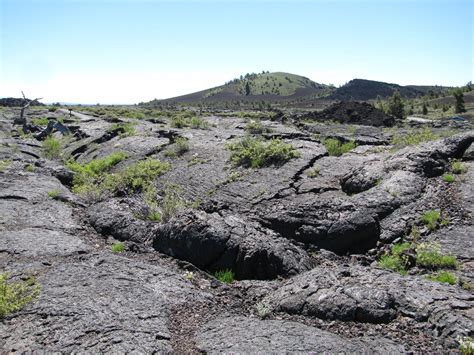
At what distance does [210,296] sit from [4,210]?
8.06 metres

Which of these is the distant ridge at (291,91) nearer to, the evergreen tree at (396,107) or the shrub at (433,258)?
the evergreen tree at (396,107)

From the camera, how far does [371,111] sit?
39.4 metres

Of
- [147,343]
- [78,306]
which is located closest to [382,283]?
[147,343]

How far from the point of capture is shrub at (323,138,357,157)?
16812 millimetres

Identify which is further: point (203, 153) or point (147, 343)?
point (203, 153)

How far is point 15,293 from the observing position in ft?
23.1

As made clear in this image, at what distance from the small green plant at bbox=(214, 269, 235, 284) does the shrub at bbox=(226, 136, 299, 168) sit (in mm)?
6838

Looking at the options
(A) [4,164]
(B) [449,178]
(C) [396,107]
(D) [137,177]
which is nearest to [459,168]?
(B) [449,178]

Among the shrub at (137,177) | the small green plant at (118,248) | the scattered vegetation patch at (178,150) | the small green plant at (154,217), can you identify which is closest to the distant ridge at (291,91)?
the scattered vegetation patch at (178,150)

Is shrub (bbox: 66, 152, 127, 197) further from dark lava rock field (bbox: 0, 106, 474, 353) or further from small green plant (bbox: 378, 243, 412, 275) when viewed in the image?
small green plant (bbox: 378, 243, 412, 275)

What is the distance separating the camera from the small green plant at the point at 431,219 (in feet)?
31.3

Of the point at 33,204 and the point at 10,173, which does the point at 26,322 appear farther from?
the point at 10,173

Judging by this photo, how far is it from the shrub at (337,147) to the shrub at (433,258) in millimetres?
8630

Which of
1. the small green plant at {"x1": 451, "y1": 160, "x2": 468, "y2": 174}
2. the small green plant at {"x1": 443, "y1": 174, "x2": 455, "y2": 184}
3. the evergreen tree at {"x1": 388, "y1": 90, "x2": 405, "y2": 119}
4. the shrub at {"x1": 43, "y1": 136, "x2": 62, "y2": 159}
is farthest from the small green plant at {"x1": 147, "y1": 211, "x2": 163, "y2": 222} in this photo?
the evergreen tree at {"x1": 388, "y1": 90, "x2": 405, "y2": 119}
